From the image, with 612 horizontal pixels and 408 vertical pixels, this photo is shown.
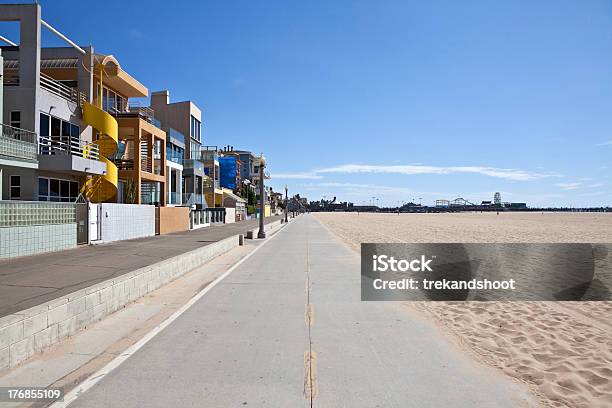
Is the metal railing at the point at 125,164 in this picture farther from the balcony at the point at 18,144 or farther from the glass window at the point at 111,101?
the balcony at the point at 18,144

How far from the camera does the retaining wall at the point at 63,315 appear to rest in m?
5.07

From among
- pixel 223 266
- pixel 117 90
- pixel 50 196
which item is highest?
pixel 117 90

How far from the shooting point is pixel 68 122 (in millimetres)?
22203

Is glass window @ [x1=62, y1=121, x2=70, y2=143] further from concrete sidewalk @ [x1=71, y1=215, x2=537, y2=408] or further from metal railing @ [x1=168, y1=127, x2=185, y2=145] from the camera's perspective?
concrete sidewalk @ [x1=71, y1=215, x2=537, y2=408]

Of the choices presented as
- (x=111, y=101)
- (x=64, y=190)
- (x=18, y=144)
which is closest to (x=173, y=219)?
(x=111, y=101)

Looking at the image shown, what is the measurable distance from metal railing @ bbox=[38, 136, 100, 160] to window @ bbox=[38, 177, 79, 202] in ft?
4.76

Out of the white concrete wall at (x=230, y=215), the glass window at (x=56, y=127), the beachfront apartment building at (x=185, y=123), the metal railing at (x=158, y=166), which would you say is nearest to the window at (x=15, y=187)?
the glass window at (x=56, y=127)

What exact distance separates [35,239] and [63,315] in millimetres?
10812

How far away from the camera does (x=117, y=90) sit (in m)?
29.2

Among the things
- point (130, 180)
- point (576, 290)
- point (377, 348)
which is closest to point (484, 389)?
point (377, 348)

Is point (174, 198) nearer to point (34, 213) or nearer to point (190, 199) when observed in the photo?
point (190, 199)

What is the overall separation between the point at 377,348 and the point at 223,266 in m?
9.79

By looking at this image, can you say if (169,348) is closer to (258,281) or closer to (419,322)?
(419,322)

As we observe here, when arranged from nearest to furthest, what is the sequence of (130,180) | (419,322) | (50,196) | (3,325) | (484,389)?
(484,389), (3,325), (419,322), (50,196), (130,180)
